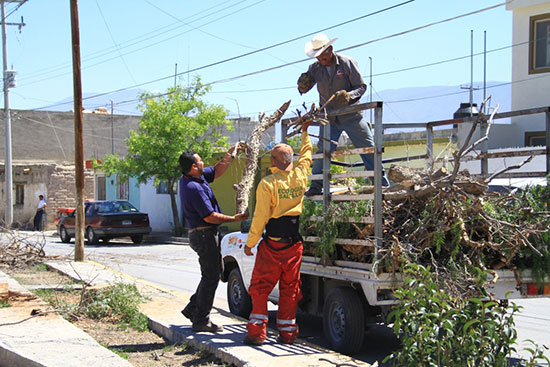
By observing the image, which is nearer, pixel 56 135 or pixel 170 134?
pixel 170 134

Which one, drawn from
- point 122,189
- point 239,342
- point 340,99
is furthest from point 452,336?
point 122,189

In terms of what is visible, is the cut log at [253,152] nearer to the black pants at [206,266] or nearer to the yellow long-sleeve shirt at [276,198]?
the black pants at [206,266]

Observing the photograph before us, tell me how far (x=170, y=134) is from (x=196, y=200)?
19.5 m

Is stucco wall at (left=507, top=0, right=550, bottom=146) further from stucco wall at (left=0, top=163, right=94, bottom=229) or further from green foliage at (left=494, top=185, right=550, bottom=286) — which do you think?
stucco wall at (left=0, top=163, right=94, bottom=229)

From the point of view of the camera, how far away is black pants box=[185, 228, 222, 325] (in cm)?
707

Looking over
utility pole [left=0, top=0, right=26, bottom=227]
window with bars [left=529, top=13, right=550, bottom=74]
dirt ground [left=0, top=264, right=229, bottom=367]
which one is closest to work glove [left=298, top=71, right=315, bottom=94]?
dirt ground [left=0, top=264, right=229, bottom=367]

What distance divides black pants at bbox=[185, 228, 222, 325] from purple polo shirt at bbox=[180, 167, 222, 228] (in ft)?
0.42

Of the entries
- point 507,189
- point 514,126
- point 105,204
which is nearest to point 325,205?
point 507,189

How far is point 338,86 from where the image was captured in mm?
8086

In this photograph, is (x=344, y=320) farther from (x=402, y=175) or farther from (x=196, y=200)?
(x=196, y=200)

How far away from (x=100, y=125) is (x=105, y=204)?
21.7 meters

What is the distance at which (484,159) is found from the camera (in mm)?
7992

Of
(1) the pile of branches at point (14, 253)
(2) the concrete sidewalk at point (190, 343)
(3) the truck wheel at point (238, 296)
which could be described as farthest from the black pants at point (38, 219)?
(3) the truck wheel at point (238, 296)

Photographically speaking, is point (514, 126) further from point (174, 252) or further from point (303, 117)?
point (303, 117)
